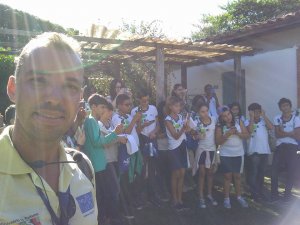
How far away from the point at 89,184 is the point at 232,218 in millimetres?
4698

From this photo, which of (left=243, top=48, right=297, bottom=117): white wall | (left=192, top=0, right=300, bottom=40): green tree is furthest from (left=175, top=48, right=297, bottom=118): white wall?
(left=192, top=0, right=300, bottom=40): green tree

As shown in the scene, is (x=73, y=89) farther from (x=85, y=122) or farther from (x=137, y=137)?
(x=137, y=137)

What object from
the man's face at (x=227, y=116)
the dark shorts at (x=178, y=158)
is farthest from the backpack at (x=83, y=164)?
the man's face at (x=227, y=116)

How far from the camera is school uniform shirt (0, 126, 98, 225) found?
1018 millimetres

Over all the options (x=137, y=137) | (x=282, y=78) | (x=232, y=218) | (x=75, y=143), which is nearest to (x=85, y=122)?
(x=75, y=143)

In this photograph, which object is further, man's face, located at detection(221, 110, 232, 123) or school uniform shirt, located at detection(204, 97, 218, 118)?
school uniform shirt, located at detection(204, 97, 218, 118)

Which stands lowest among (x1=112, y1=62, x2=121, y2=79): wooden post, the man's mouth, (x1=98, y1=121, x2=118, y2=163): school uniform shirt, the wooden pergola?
(x1=98, y1=121, x2=118, y2=163): school uniform shirt

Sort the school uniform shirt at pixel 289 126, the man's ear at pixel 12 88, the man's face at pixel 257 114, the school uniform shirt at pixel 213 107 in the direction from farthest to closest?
the school uniform shirt at pixel 213 107 → the man's face at pixel 257 114 → the school uniform shirt at pixel 289 126 → the man's ear at pixel 12 88

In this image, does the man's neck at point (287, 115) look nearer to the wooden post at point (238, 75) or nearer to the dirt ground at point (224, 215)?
the dirt ground at point (224, 215)

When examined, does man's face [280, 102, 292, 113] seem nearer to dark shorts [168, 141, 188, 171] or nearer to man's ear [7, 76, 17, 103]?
dark shorts [168, 141, 188, 171]

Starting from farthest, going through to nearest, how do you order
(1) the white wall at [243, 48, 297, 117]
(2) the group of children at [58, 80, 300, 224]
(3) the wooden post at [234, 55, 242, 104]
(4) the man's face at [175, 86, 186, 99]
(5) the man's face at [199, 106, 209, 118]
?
(3) the wooden post at [234, 55, 242, 104]
(1) the white wall at [243, 48, 297, 117]
(4) the man's face at [175, 86, 186, 99]
(5) the man's face at [199, 106, 209, 118]
(2) the group of children at [58, 80, 300, 224]

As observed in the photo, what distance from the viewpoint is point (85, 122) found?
4.49 m

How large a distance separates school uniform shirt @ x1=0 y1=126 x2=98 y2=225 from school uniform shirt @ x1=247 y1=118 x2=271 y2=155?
564 centimetres

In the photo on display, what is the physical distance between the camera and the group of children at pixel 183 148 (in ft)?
18.2
